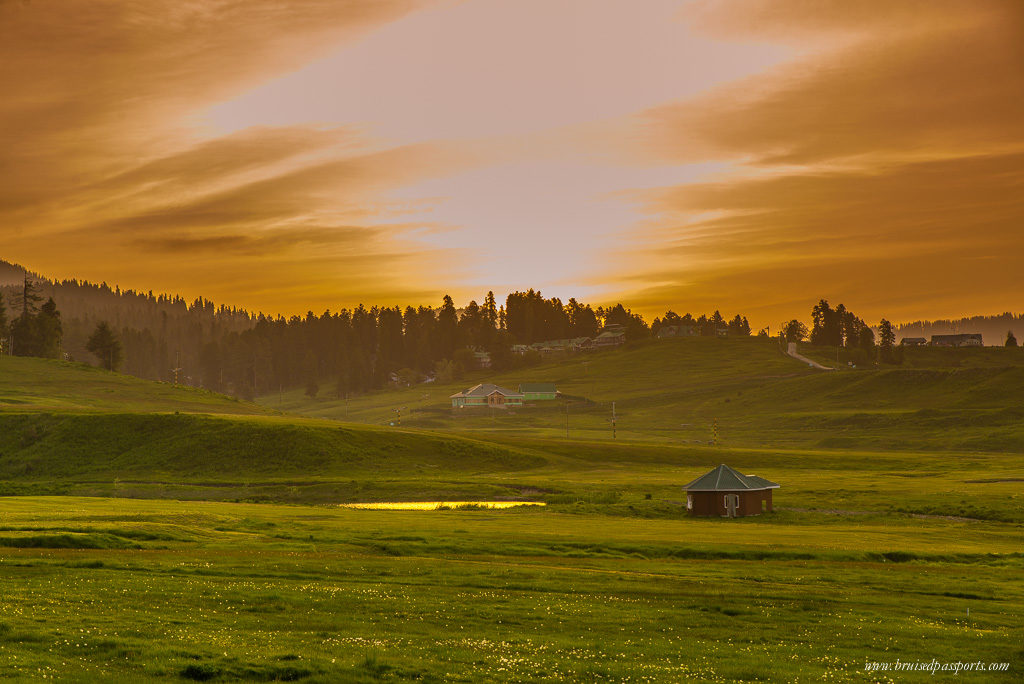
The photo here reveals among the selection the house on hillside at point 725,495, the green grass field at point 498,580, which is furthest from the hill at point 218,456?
the house on hillside at point 725,495

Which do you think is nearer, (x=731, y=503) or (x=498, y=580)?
(x=498, y=580)

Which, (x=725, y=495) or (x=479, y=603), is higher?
(x=479, y=603)

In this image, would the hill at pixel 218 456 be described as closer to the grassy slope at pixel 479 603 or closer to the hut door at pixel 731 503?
the hut door at pixel 731 503

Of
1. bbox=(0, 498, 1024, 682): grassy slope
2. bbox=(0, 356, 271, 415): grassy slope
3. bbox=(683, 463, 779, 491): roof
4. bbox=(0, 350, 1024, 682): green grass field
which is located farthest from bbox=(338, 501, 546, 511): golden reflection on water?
bbox=(0, 356, 271, 415): grassy slope

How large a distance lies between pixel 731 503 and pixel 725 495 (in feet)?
3.12

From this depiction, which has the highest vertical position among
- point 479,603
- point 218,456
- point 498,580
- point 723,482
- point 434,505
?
point 479,603

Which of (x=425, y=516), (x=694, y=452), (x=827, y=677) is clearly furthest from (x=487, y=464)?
(x=827, y=677)

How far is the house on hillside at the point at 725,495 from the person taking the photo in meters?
82.7

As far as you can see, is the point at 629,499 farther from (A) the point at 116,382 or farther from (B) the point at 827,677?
(A) the point at 116,382

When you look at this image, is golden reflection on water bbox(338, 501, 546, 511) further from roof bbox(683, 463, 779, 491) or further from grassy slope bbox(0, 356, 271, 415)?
grassy slope bbox(0, 356, 271, 415)

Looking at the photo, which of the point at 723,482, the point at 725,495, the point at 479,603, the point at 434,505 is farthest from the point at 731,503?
the point at 479,603

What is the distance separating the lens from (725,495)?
3260 inches

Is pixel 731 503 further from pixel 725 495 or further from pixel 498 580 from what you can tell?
pixel 498 580

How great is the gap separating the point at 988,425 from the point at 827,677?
186 metres
